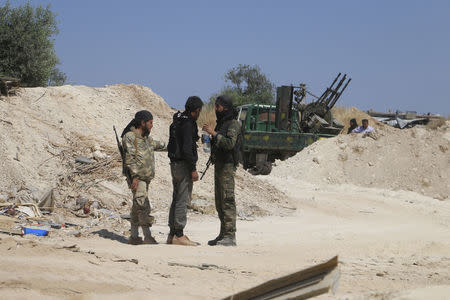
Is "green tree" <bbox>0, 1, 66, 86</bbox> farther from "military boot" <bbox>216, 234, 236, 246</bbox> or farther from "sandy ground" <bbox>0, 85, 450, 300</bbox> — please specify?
"military boot" <bbox>216, 234, 236, 246</bbox>

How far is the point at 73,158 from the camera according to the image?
476 inches

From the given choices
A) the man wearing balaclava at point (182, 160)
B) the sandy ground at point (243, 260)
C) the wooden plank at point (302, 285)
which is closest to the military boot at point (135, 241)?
the sandy ground at point (243, 260)

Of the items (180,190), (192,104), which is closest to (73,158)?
(180,190)

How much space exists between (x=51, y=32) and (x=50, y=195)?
17.8 meters

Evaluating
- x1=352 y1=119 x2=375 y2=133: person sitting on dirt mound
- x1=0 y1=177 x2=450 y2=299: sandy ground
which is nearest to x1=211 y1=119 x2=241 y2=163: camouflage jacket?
x1=0 y1=177 x2=450 y2=299: sandy ground

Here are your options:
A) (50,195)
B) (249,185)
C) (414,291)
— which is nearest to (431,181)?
(249,185)

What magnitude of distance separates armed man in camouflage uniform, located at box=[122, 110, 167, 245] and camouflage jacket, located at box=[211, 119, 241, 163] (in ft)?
Result: 2.68

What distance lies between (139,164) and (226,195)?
1.13 m

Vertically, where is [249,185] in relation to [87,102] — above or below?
below

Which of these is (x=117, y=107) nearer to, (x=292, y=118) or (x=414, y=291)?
(x=292, y=118)

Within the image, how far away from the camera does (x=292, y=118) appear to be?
21.0 metres

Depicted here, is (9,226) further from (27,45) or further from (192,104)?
(27,45)

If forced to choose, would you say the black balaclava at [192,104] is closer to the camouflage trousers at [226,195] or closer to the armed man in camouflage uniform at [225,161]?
the armed man in camouflage uniform at [225,161]

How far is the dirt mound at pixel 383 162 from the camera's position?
59.2 feet
